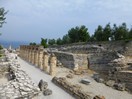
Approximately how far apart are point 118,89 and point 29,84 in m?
7.88

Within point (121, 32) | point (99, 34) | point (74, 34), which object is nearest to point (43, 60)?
point (121, 32)

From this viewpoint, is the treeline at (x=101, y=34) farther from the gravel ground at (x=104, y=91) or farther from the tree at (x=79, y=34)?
the gravel ground at (x=104, y=91)

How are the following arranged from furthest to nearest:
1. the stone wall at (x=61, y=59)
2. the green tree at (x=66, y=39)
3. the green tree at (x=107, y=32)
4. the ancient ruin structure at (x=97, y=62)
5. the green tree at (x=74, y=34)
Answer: the green tree at (x=66, y=39) → the green tree at (x=74, y=34) → the green tree at (x=107, y=32) → the stone wall at (x=61, y=59) → the ancient ruin structure at (x=97, y=62)

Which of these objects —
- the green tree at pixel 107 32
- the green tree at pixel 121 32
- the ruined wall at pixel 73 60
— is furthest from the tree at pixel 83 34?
the ruined wall at pixel 73 60

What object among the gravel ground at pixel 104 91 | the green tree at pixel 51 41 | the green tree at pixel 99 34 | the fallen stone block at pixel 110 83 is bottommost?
the gravel ground at pixel 104 91

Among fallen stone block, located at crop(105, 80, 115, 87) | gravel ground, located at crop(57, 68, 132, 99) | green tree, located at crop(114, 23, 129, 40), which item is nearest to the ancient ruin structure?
fallen stone block, located at crop(105, 80, 115, 87)

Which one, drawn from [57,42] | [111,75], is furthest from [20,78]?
[57,42]

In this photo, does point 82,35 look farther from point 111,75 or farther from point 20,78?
point 20,78

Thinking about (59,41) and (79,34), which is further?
(59,41)

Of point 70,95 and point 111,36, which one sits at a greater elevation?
point 111,36

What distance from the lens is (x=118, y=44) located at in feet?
125

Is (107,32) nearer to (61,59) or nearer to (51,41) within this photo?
(51,41)

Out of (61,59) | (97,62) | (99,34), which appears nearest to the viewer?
(61,59)

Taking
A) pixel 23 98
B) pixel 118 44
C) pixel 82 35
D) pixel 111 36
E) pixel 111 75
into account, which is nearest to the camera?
pixel 23 98
